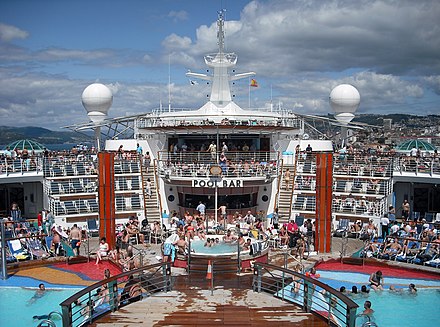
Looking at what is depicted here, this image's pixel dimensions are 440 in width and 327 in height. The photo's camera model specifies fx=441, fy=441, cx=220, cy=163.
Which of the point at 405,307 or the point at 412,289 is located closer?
the point at 405,307

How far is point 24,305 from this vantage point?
40.5 feet

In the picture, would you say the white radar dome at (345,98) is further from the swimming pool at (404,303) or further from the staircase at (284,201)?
the swimming pool at (404,303)

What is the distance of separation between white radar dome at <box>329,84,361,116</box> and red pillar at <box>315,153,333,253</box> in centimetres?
1341

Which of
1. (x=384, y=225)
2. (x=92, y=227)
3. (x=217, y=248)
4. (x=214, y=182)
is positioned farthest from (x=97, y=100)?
(x=384, y=225)

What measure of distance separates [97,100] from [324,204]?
59.0 ft

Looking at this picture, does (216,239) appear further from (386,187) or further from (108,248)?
(386,187)

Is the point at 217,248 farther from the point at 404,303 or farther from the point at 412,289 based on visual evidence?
the point at 412,289

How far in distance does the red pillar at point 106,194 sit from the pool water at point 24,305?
3840 millimetres

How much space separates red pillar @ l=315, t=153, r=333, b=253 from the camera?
55.8 ft

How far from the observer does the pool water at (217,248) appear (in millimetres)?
14297

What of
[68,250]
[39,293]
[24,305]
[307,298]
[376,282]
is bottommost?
[24,305]

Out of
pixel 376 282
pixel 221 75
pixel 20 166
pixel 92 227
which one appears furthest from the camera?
pixel 221 75

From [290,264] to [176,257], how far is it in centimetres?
414

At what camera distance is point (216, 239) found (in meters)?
15.6
